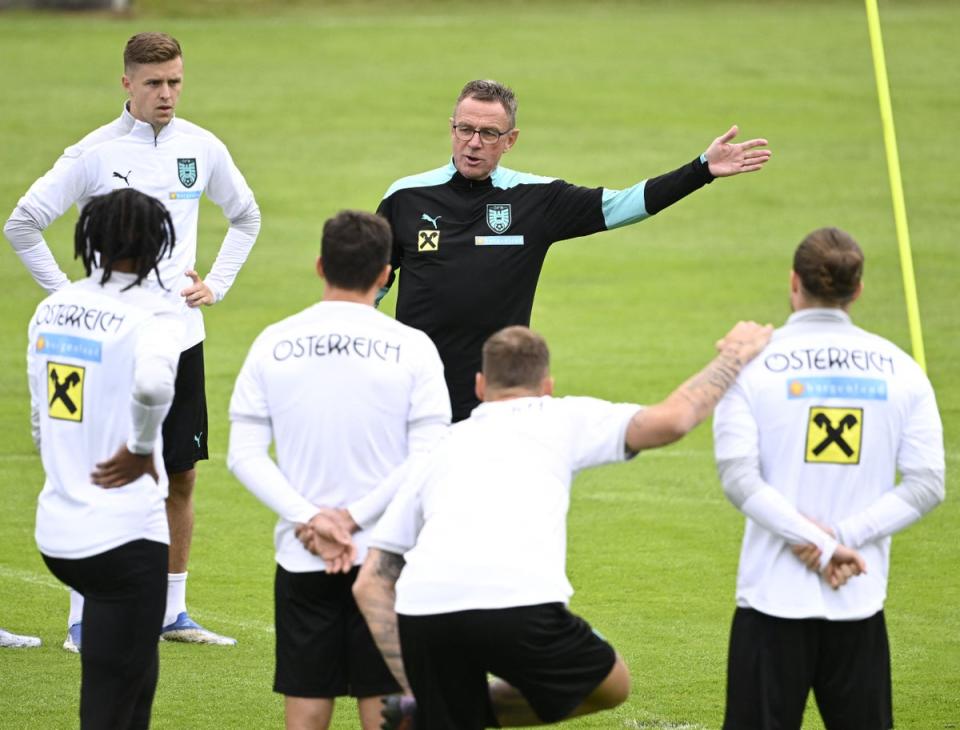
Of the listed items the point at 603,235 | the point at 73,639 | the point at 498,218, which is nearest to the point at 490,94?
the point at 498,218

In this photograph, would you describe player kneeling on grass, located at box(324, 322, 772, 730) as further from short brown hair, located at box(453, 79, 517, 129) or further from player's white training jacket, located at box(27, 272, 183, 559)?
short brown hair, located at box(453, 79, 517, 129)

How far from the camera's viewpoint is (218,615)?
8586 millimetres

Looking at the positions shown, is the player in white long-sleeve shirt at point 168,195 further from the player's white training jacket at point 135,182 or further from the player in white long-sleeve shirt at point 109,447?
the player in white long-sleeve shirt at point 109,447

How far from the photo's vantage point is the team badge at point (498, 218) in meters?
7.40

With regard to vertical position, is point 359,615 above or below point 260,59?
below

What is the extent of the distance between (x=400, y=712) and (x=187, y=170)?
3469 mm

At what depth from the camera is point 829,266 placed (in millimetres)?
5289

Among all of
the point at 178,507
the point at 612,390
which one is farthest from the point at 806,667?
the point at 612,390

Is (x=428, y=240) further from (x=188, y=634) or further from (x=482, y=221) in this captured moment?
(x=188, y=634)

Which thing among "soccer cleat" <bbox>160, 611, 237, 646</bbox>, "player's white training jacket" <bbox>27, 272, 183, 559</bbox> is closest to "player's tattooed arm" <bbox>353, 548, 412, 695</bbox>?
"player's white training jacket" <bbox>27, 272, 183, 559</bbox>

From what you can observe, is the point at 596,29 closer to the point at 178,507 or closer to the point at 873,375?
the point at 178,507

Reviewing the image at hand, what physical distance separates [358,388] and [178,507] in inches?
115

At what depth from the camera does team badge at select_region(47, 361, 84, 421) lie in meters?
5.37

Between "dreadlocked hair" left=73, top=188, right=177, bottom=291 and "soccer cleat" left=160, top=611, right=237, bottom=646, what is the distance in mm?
2917
